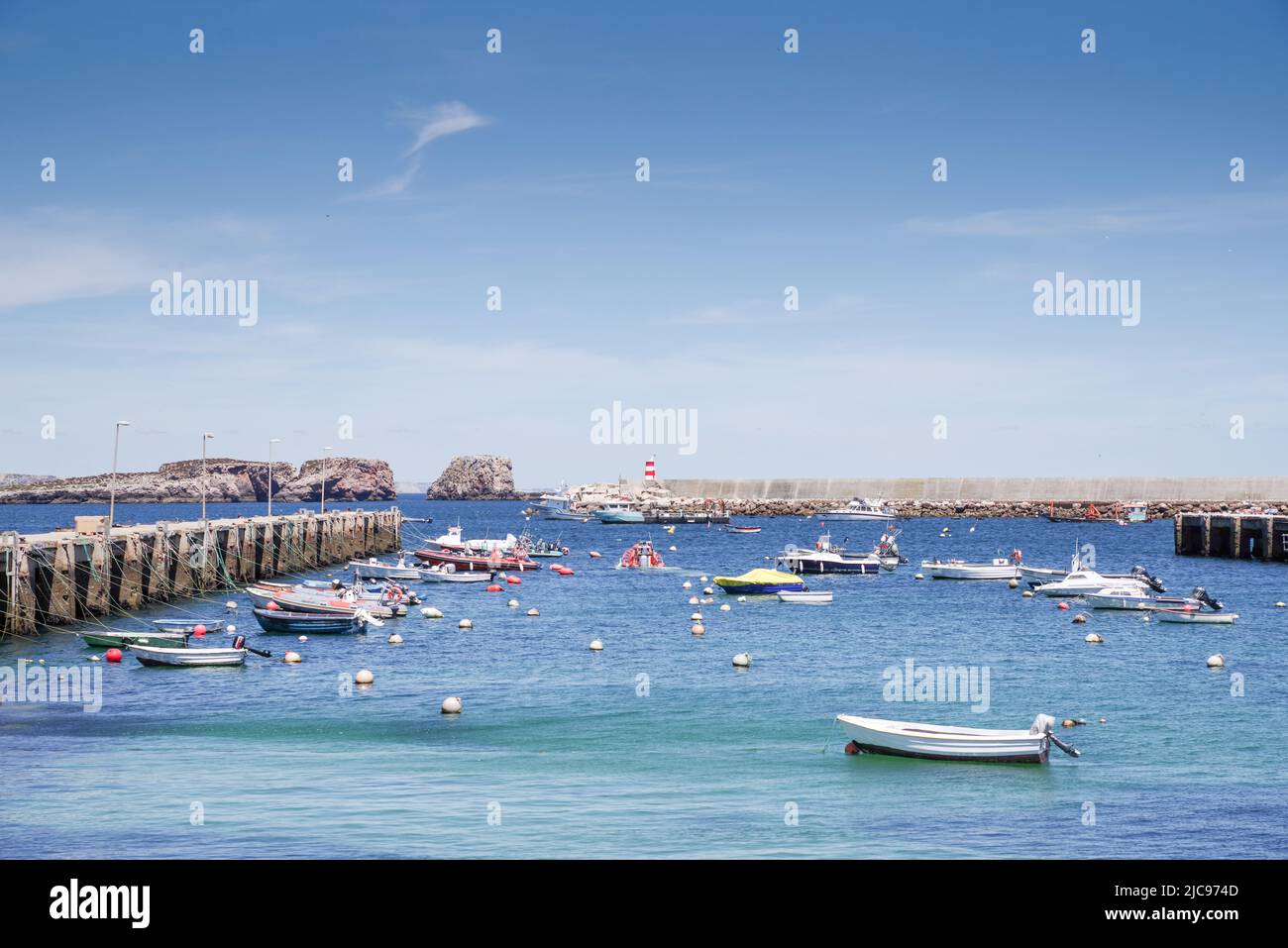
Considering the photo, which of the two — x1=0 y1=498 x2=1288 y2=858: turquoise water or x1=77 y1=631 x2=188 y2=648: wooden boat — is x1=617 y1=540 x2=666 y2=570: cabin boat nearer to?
x1=0 y1=498 x2=1288 y2=858: turquoise water

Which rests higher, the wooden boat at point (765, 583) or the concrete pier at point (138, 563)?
the concrete pier at point (138, 563)

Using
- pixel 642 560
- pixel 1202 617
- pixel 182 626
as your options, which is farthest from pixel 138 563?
pixel 1202 617

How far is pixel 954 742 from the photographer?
2966 cm

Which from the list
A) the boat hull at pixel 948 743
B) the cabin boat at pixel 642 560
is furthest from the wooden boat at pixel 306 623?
the cabin boat at pixel 642 560

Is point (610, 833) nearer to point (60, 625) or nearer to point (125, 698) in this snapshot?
point (125, 698)

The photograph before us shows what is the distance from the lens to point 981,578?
94500mm

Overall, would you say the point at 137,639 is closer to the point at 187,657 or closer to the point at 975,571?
the point at 187,657

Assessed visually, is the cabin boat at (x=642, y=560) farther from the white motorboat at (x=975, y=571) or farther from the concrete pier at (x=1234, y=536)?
the concrete pier at (x=1234, y=536)

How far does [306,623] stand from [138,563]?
14.2m

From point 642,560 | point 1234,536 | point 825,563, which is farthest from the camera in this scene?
point 1234,536

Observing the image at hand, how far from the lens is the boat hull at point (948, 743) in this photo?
96.1 ft
